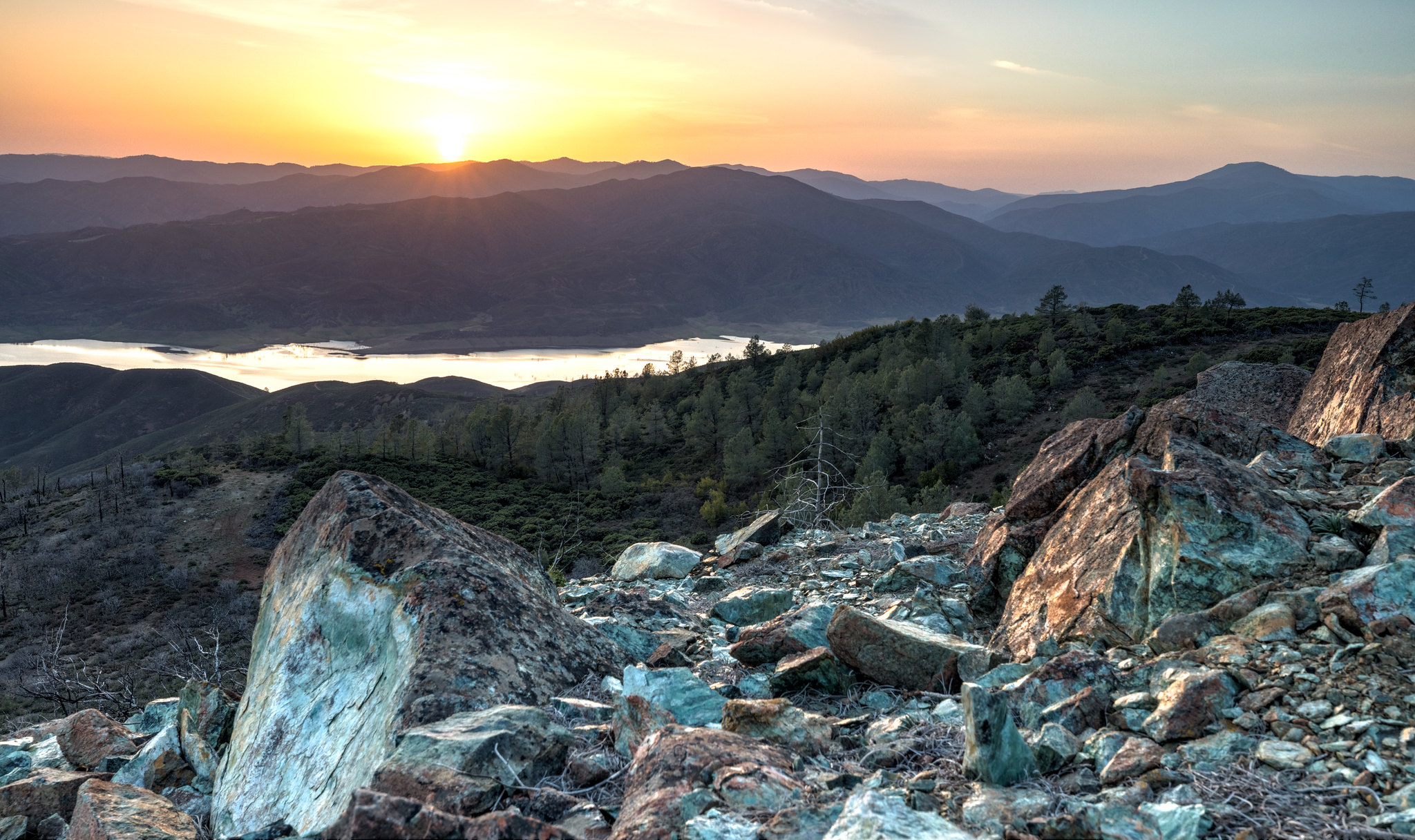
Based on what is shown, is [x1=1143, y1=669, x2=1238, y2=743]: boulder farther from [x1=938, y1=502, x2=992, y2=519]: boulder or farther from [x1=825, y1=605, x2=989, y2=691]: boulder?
[x1=938, y1=502, x2=992, y2=519]: boulder

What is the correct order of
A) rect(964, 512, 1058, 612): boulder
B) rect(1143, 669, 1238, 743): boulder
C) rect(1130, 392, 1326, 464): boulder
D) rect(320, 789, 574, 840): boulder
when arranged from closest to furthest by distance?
rect(320, 789, 574, 840): boulder, rect(1143, 669, 1238, 743): boulder, rect(1130, 392, 1326, 464): boulder, rect(964, 512, 1058, 612): boulder

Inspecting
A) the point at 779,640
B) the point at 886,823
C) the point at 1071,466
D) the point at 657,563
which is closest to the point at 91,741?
the point at 779,640

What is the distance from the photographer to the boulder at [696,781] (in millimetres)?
3615

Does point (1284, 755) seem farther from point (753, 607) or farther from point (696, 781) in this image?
point (753, 607)

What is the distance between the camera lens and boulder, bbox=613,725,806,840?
3.62 m

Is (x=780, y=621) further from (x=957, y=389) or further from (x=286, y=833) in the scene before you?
(x=957, y=389)

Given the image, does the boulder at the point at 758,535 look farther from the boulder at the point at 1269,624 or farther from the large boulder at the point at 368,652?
the boulder at the point at 1269,624

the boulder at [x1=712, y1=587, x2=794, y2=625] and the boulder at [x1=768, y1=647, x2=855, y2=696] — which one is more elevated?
the boulder at [x1=768, y1=647, x2=855, y2=696]

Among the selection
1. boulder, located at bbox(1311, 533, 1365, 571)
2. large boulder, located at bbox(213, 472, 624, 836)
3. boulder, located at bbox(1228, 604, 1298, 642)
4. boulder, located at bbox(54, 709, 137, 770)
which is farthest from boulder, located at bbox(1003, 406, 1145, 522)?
boulder, located at bbox(54, 709, 137, 770)

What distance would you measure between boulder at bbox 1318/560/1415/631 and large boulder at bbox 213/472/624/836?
15.9 ft

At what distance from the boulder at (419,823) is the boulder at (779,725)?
146 centimetres

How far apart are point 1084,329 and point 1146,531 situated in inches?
2879

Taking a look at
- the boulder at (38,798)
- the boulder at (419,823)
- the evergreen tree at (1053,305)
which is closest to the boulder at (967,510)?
the boulder at (419,823)

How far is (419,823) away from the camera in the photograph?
3.40 meters
